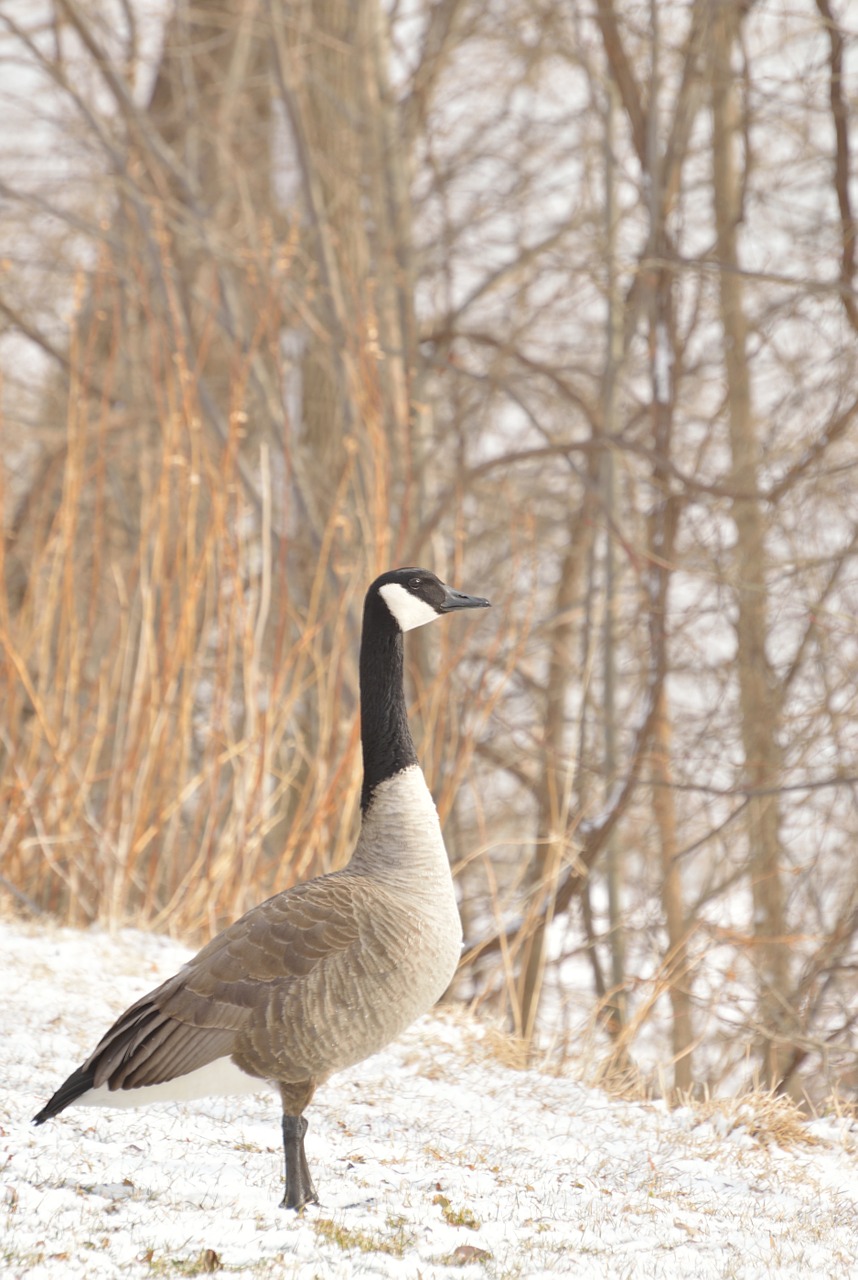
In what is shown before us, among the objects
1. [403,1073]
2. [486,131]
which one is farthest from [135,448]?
[403,1073]

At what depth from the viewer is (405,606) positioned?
10.7 feet

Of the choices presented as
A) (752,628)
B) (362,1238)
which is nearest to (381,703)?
(362,1238)

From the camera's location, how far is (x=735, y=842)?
277 inches

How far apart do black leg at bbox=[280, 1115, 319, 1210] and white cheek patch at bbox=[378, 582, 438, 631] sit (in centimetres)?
120

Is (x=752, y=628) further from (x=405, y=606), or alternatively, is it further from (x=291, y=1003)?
(x=291, y=1003)

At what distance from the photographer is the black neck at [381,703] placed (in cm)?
317

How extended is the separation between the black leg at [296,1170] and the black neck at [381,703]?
0.76 metres

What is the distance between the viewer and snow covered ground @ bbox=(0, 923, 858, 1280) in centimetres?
245

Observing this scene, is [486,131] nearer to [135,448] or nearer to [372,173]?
[372,173]

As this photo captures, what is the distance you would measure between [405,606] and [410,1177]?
4.43ft

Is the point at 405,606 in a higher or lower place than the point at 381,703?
higher

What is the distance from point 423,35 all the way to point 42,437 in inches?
161

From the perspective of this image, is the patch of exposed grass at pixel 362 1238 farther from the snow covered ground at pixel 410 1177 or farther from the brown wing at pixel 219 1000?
the brown wing at pixel 219 1000

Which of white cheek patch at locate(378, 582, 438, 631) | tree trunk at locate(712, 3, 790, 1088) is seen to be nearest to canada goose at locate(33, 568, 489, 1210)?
white cheek patch at locate(378, 582, 438, 631)
